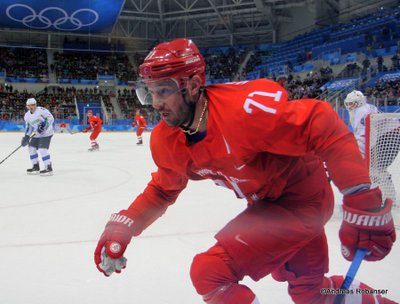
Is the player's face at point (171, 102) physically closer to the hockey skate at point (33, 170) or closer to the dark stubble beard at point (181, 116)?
the dark stubble beard at point (181, 116)

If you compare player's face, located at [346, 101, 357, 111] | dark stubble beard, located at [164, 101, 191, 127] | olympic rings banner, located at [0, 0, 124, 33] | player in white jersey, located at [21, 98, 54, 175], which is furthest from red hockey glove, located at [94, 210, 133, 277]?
olympic rings banner, located at [0, 0, 124, 33]

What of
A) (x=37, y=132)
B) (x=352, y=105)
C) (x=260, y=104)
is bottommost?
(x=37, y=132)

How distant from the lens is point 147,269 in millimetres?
2477

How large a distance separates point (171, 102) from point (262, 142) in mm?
367

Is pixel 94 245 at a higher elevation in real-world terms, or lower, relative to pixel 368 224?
lower

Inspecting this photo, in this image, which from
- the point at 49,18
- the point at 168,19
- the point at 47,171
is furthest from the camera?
the point at 168,19

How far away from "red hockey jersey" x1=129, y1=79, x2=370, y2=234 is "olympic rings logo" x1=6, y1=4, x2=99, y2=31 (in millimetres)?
23265

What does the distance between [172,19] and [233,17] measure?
4.50 meters

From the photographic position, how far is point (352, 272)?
149 centimetres

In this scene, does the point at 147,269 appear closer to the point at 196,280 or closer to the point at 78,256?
the point at 78,256

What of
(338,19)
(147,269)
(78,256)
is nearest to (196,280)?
(147,269)

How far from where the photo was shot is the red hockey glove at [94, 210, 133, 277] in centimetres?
154

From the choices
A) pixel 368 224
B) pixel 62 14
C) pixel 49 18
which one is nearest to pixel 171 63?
pixel 368 224

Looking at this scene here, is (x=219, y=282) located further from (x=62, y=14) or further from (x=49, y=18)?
(x=49, y=18)
